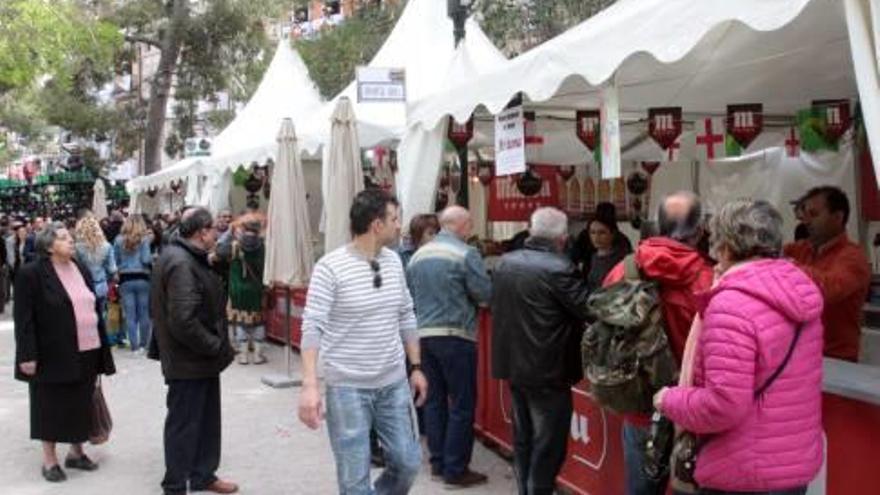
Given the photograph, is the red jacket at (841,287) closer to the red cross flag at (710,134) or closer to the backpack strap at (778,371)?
the backpack strap at (778,371)

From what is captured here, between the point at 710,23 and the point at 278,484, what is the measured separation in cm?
420

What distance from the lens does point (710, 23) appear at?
4.46 meters

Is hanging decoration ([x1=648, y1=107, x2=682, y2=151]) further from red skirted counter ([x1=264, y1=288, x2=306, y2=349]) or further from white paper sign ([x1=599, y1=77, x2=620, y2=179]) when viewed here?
red skirted counter ([x1=264, y1=288, x2=306, y2=349])

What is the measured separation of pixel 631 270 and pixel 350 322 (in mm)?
1388

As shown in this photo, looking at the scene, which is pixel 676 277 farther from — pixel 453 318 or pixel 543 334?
pixel 453 318

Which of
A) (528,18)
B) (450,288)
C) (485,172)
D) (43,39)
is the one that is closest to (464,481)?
(450,288)

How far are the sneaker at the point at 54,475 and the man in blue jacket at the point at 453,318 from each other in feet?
8.74

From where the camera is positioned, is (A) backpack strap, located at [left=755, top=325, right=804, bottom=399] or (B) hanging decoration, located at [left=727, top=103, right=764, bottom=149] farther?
(B) hanging decoration, located at [left=727, top=103, right=764, bottom=149]

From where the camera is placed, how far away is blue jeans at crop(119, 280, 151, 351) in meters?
12.9

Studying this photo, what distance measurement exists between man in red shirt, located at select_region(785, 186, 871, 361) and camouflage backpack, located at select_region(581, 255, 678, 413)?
73.3 inches

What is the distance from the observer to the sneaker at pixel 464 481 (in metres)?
6.62

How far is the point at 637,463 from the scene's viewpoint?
4402 mm

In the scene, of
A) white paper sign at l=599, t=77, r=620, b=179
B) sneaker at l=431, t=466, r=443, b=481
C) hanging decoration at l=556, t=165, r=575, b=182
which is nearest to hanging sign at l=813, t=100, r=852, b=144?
white paper sign at l=599, t=77, r=620, b=179

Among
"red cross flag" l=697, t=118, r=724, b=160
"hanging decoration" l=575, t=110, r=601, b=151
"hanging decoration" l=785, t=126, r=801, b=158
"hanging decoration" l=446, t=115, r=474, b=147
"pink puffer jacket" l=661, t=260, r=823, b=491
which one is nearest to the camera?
"pink puffer jacket" l=661, t=260, r=823, b=491
